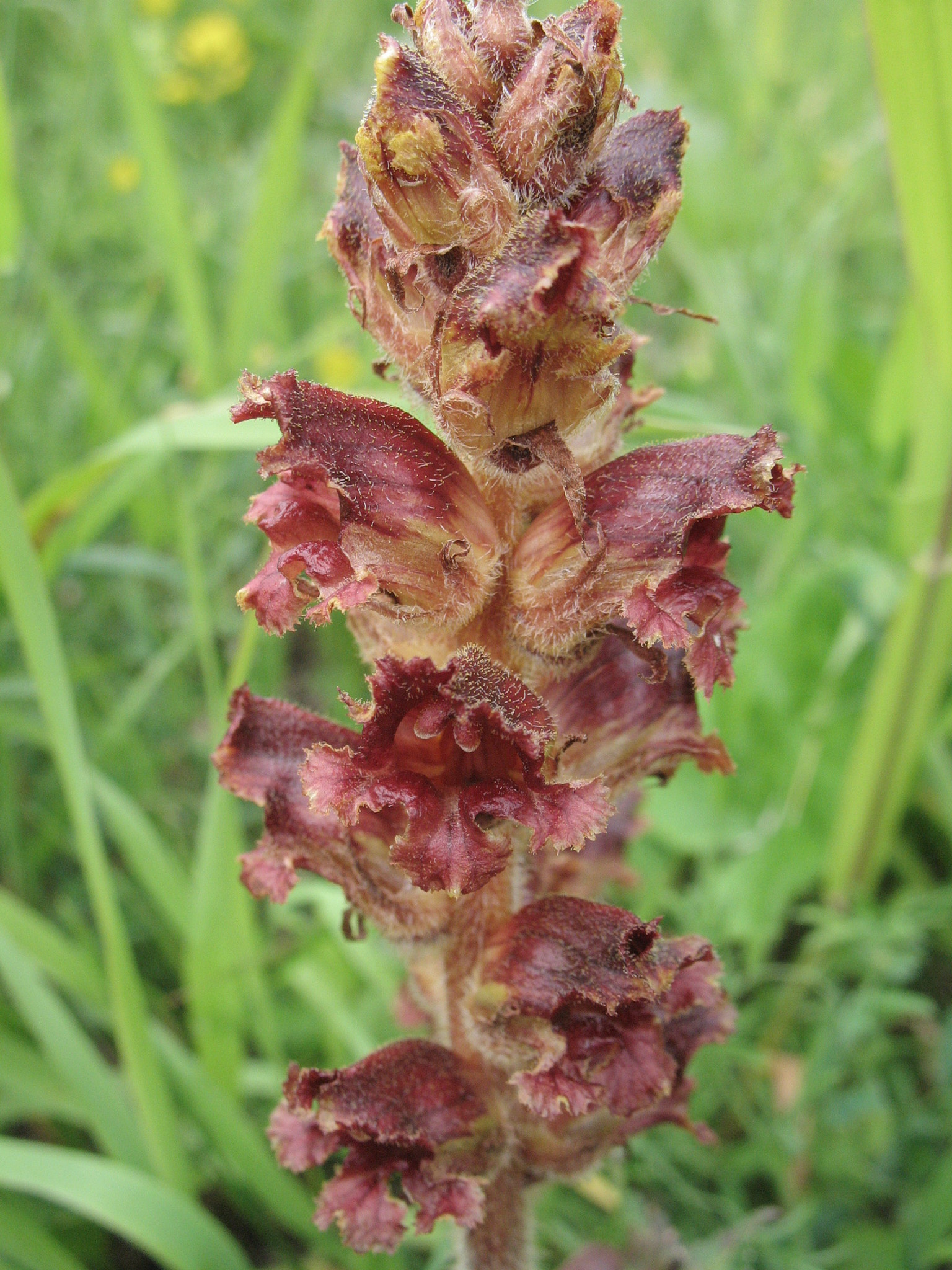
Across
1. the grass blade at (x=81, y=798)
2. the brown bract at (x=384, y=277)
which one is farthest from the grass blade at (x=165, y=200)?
the brown bract at (x=384, y=277)

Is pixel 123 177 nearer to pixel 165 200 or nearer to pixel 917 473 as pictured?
pixel 165 200

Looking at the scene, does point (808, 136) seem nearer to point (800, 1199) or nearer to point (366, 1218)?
point (800, 1199)

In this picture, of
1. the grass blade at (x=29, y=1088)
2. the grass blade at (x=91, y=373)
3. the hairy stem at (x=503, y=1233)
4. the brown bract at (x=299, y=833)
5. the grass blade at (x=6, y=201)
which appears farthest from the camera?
the grass blade at (x=91, y=373)

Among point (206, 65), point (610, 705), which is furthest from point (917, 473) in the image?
point (206, 65)

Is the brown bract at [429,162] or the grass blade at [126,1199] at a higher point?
the brown bract at [429,162]

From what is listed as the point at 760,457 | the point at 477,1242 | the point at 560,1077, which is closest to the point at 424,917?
the point at 560,1077

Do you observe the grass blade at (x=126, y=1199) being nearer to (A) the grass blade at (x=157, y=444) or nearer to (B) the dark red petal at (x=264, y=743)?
(B) the dark red petal at (x=264, y=743)

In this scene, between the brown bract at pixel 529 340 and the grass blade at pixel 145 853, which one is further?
the grass blade at pixel 145 853

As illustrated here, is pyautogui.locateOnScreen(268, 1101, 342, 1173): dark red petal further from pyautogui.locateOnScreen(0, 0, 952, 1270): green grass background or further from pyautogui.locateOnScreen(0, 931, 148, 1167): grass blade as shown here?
pyautogui.locateOnScreen(0, 931, 148, 1167): grass blade
